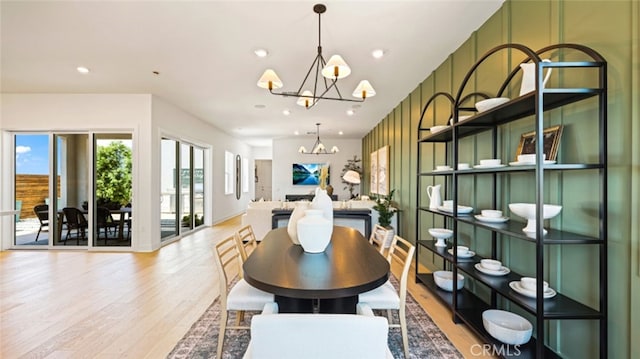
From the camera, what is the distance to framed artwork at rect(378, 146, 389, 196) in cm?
629

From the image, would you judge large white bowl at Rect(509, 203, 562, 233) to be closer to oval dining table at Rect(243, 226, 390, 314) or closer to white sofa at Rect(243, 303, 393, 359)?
oval dining table at Rect(243, 226, 390, 314)

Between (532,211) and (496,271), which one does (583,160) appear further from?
(496,271)

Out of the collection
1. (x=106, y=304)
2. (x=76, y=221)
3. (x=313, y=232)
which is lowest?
(x=106, y=304)

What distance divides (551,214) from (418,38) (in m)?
2.14

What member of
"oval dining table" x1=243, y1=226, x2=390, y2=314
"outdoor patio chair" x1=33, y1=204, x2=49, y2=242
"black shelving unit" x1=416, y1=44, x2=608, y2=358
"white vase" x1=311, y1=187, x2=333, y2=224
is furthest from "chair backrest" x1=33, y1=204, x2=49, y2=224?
"black shelving unit" x1=416, y1=44, x2=608, y2=358

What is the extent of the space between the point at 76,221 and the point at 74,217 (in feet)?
0.26

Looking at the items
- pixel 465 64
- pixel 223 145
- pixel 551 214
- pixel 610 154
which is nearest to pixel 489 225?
pixel 551 214

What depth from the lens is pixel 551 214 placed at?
1594 millimetres

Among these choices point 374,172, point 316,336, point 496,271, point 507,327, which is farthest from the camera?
point 374,172

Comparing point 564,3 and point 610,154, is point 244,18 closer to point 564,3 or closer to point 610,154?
point 564,3

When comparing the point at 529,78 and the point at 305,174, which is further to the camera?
the point at 305,174

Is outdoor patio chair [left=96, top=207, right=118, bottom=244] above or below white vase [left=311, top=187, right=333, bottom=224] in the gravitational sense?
below

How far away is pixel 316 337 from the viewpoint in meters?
0.91

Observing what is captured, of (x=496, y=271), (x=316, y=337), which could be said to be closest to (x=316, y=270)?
(x=316, y=337)
